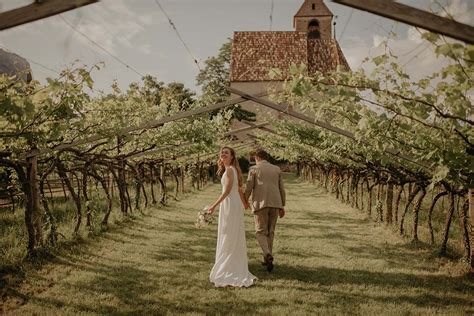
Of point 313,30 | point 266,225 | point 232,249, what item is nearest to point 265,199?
point 266,225

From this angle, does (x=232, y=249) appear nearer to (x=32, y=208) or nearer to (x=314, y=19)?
(x=32, y=208)

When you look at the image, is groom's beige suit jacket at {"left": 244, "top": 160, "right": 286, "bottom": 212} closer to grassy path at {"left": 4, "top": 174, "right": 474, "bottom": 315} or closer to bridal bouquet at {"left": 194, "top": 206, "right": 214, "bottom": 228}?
bridal bouquet at {"left": 194, "top": 206, "right": 214, "bottom": 228}

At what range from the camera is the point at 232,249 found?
20.4 feet

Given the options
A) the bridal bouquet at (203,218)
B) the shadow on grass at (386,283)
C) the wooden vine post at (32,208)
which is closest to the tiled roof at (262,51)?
the wooden vine post at (32,208)

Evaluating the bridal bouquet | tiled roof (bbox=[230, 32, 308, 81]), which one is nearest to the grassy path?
the bridal bouquet

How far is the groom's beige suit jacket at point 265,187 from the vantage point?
6.80m

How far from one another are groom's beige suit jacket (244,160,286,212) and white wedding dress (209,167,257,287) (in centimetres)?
43

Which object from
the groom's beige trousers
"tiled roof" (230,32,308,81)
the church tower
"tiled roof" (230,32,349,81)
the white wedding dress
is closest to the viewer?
the white wedding dress

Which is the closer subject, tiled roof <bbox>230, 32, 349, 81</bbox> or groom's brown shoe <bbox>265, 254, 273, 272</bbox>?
groom's brown shoe <bbox>265, 254, 273, 272</bbox>

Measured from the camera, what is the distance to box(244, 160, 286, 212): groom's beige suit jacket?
680 centimetres

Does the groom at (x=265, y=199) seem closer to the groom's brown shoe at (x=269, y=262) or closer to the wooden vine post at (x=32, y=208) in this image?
the groom's brown shoe at (x=269, y=262)

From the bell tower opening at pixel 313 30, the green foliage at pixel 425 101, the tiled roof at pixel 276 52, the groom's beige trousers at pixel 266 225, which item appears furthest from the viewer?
the bell tower opening at pixel 313 30

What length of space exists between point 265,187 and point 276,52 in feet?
119

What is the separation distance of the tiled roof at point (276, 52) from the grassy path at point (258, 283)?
32354mm
